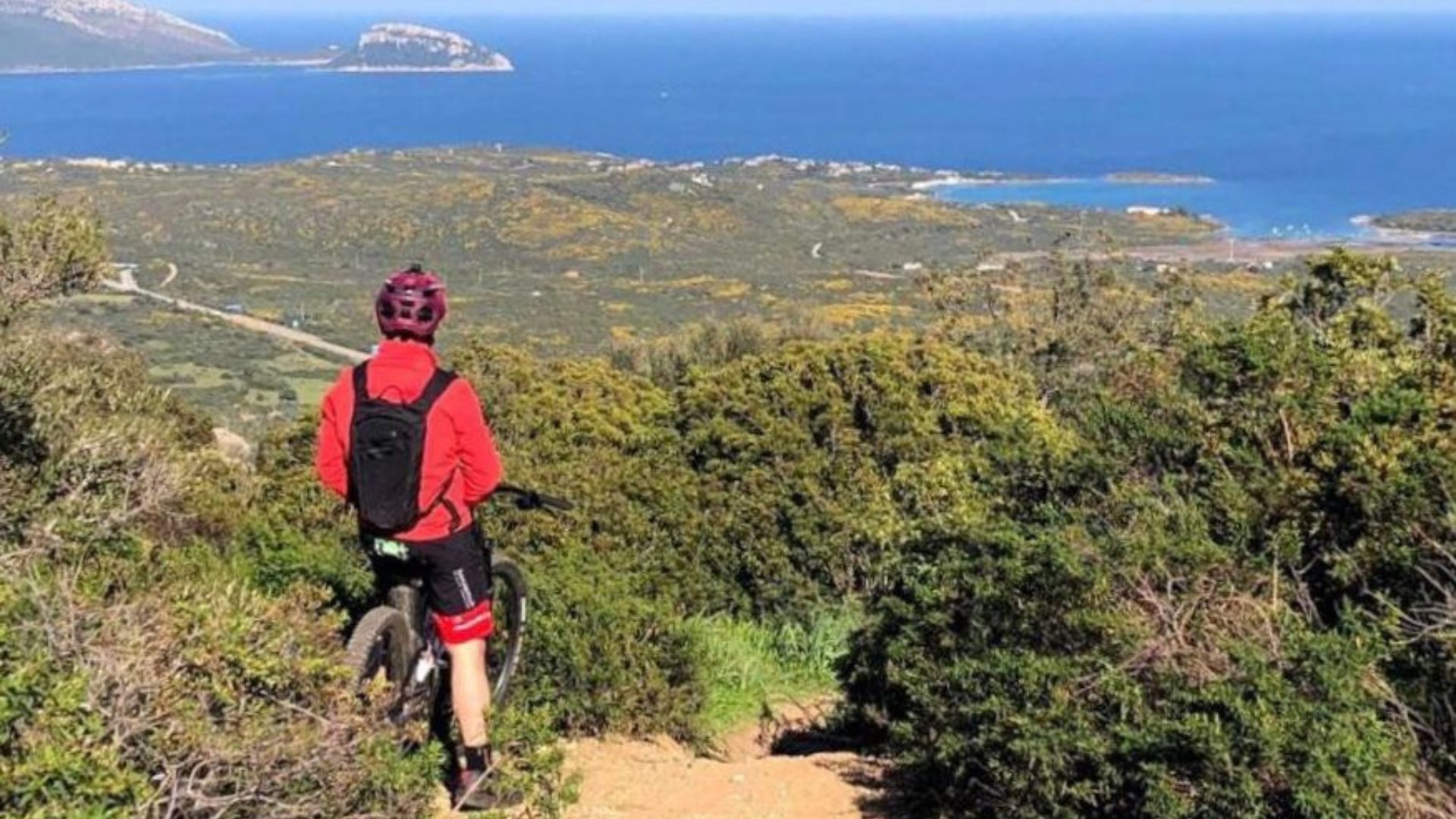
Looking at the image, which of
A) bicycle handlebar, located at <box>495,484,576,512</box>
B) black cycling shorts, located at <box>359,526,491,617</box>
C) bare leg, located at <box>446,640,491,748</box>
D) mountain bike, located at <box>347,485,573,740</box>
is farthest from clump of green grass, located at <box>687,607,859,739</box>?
black cycling shorts, located at <box>359,526,491,617</box>

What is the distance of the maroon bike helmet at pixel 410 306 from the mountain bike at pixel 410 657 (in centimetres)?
59

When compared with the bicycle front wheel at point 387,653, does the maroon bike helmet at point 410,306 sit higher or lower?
higher

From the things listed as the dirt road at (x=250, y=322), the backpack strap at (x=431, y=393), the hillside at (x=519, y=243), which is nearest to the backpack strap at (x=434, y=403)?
the backpack strap at (x=431, y=393)

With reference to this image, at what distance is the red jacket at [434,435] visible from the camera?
4215 millimetres

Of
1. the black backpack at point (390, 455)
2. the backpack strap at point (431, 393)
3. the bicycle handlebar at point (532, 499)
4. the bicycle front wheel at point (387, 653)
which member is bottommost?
the bicycle front wheel at point (387, 653)

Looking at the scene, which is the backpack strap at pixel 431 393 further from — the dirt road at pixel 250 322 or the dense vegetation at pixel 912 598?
the dirt road at pixel 250 322

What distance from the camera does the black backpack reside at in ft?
13.7

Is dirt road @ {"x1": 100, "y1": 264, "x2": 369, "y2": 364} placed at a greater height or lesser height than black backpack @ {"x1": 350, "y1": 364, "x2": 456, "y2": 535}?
lesser

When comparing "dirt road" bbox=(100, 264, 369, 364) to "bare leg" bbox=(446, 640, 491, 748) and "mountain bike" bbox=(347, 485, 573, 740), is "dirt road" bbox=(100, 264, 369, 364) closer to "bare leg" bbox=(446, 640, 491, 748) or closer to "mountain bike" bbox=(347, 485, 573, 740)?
"mountain bike" bbox=(347, 485, 573, 740)

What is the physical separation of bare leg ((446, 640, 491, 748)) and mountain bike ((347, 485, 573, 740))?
0.10 m

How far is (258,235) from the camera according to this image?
3310 inches

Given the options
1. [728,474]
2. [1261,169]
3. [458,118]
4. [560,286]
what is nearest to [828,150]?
[1261,169]

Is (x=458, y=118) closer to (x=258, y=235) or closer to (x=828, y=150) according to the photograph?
(x=828, y=150)

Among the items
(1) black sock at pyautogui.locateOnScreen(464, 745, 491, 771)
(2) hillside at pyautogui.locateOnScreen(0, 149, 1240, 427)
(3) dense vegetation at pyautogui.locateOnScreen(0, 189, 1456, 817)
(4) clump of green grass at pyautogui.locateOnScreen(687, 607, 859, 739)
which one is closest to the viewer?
(3) dense vegetation at pyautogui.locateOnScreen(0, 189, 1456, 817)
